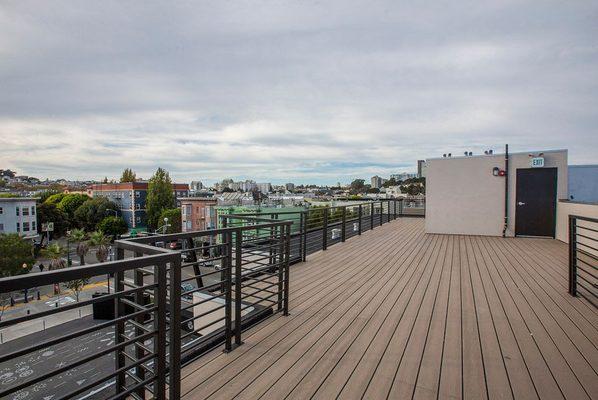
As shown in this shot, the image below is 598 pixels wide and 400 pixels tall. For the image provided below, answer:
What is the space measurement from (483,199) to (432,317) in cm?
701

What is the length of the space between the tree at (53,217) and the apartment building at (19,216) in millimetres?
4717

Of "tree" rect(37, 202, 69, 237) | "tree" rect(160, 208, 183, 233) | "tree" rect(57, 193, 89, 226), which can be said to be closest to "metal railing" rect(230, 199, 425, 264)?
"tree" rect(160, 208, 183, 233)

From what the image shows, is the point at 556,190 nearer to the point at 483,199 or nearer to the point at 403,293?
the point at 483,199

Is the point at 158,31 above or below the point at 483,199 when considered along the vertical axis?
above

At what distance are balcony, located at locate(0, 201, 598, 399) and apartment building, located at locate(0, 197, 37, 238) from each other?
152 feet

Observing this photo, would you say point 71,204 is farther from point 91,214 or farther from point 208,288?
point 208,288

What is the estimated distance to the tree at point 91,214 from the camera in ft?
162

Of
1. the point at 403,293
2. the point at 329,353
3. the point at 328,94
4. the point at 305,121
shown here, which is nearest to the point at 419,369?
the point at 329,353

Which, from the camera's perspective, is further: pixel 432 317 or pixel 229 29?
pixel 229 29

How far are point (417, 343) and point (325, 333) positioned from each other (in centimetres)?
75

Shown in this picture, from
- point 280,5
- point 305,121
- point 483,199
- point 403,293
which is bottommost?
point 403,293

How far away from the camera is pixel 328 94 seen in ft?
31.6

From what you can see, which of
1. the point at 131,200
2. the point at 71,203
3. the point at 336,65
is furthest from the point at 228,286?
the point at 71,203

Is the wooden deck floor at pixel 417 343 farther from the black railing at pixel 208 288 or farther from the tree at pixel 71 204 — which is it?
the tree at pixel 71 204
